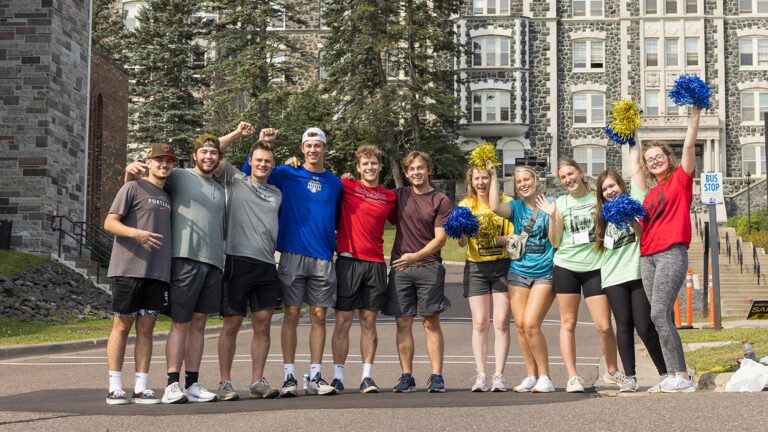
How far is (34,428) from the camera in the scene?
315 inches

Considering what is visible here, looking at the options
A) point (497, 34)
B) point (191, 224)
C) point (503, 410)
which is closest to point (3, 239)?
point (191, 224)

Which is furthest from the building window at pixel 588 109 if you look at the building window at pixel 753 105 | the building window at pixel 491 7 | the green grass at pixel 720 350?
the green grass at pixel 720 350

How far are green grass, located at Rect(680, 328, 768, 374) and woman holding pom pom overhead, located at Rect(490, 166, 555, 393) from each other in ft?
6.48

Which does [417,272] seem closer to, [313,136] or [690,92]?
[313,136]

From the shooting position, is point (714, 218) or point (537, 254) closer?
point (537, 254)

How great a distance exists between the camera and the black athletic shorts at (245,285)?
1005cm

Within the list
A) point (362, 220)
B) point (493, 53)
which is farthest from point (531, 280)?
point (493, 53)

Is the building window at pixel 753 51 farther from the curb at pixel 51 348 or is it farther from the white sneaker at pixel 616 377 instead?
the white sneaker at pixel 616 377

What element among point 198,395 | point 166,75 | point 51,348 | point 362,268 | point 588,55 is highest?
point 588,55

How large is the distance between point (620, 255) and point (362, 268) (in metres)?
2.39

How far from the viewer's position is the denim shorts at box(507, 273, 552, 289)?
10438 millimetres

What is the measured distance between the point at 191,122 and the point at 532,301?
50822 millimetres

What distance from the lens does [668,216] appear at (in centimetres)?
967

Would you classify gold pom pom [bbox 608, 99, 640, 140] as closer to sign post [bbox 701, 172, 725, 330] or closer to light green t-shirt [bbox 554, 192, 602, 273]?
light green t-shirt [bbox 554, 192, 602, 273]
